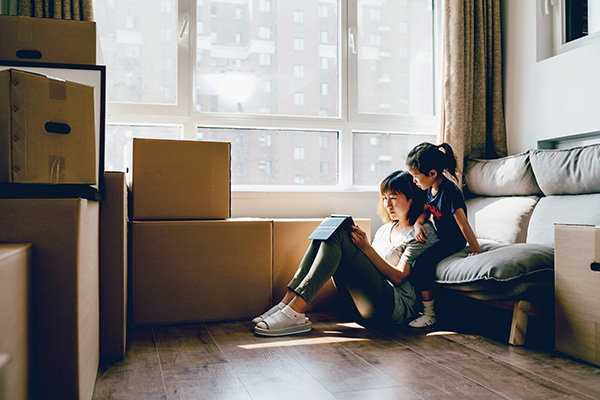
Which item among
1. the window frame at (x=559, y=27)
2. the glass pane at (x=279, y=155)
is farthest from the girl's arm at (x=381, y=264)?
the window frame at (x=559, y=27)

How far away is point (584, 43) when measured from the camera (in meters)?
2.65

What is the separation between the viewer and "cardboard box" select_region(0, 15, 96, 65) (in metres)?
1.63

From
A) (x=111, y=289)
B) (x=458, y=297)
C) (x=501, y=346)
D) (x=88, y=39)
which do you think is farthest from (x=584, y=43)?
(x=111, y=289)

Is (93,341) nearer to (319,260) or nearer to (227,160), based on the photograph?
(319,260)

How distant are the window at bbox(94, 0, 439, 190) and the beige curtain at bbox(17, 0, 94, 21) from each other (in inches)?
10.1

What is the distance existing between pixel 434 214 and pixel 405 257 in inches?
9.2

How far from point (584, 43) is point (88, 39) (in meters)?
2.37

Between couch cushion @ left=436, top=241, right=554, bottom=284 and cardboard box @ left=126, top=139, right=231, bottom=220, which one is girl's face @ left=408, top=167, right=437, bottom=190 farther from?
cardboard box @ left=126, top=139, right=231, bottom=220

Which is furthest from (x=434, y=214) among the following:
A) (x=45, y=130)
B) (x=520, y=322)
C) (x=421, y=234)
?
(x=45, y=130)

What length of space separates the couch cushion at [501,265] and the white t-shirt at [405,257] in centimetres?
14

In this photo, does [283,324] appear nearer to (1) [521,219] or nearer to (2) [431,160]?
(2) [431,160]

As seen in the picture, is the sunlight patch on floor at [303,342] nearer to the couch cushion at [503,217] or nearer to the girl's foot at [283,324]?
the girl's foot at [283,324]

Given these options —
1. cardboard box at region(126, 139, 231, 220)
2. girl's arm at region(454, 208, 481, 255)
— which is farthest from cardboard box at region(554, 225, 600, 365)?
cardboard box at region(126, 139, 231, 220)

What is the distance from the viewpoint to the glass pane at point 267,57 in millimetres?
2867
